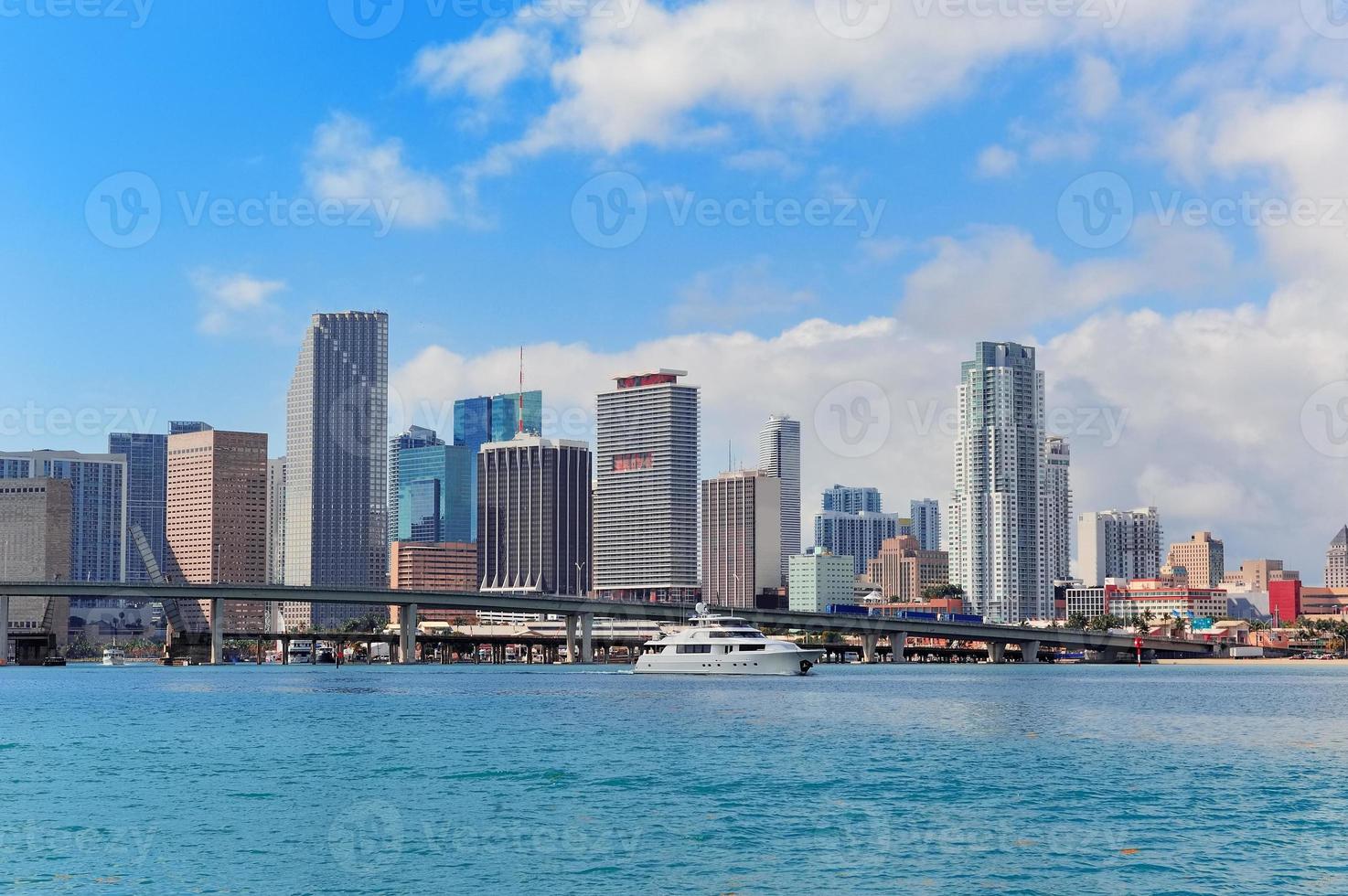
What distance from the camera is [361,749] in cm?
8556

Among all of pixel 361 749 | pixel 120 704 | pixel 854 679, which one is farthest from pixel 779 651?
pixel 361 749

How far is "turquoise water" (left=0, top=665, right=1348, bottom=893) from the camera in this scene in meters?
47.1

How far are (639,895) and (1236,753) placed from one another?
48.5m

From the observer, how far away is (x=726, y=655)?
180 metres

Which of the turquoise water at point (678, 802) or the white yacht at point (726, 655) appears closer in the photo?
the turquoise water at point (678, 802)

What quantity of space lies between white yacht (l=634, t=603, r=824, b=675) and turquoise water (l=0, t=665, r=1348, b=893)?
60.1 meters

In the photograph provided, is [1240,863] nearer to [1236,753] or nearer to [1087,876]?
[1087,876]

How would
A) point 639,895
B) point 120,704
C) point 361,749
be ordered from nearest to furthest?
point 639,895, point 361,749, point 120,704

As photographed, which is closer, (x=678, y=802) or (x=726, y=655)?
(x=678, y=802)

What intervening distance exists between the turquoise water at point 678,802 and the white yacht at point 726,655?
60.1 m

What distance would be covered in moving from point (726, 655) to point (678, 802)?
387 feet

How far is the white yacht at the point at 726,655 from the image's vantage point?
178875 millimetres

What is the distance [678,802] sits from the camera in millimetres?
62375

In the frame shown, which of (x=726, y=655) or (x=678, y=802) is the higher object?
(x=678, y=802)
